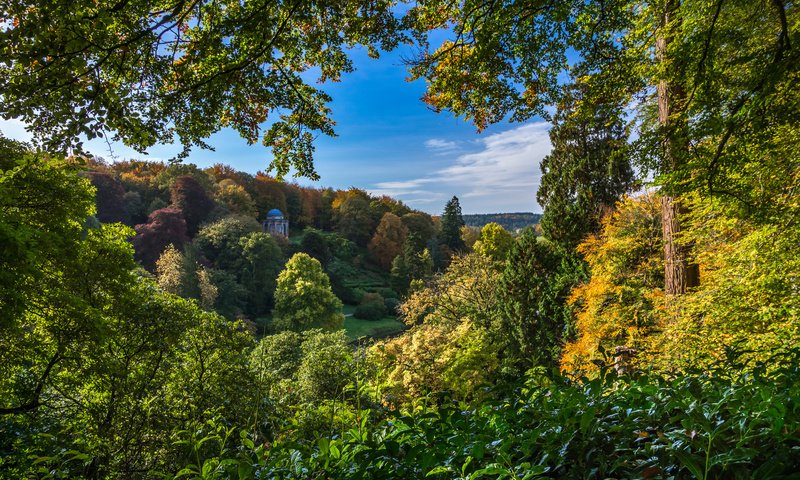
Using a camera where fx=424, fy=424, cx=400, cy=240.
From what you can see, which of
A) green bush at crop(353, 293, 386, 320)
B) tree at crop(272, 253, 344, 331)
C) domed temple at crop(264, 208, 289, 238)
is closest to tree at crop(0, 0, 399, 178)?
tree at crop(272, 253, 344, 331)

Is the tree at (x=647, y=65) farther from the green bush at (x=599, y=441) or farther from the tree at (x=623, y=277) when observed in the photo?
the tree at (x=623, y=277)

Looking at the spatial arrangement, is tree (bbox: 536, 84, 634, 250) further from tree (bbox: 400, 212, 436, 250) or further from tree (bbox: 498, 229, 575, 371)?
tree (bbox: 400, 212, 436, 250)

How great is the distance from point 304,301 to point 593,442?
88.1 feet

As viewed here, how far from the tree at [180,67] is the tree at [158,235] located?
29.9 meters

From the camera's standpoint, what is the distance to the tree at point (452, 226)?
1793 inches

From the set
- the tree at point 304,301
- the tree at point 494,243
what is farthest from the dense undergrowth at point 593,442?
the tree at point 494,243

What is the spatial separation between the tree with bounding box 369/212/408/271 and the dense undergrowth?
46.2 meters

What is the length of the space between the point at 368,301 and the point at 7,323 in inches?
1355

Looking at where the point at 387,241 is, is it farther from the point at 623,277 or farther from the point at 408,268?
the point at 623,277

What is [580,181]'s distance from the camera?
16.9m

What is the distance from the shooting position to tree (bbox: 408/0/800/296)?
3.72 metres

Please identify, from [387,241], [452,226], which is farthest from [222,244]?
[452,226]

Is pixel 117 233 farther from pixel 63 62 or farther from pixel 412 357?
pixel 412 357

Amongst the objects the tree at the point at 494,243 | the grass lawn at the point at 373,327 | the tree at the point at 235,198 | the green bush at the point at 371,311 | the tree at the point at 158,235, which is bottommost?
the grass lawn at the point at 373,327
